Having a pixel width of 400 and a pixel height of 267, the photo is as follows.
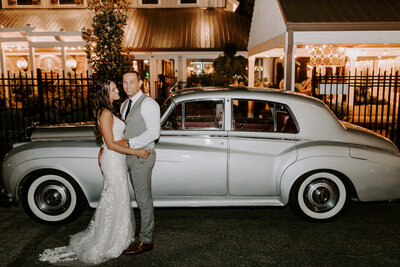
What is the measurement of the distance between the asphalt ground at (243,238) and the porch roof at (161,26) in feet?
39.1

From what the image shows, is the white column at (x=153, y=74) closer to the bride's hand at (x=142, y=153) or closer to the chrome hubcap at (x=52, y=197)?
the chrome hubcap at (x=52, y=197)

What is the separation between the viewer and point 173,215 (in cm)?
512

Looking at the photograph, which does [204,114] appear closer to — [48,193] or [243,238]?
[243,238]

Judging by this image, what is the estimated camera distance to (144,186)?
3.90 meters

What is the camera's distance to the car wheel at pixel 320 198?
4688 millimetres

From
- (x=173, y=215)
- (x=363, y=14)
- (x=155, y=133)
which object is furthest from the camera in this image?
(x=363, y=14)

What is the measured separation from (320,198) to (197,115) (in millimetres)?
2218

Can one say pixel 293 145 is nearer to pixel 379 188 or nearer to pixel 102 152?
pixel 379 188

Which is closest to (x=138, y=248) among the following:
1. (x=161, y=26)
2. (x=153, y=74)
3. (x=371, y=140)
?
(x=371, y=140)

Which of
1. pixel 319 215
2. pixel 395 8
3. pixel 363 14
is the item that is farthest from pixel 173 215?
pixel 395 8

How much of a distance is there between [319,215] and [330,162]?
0.74m

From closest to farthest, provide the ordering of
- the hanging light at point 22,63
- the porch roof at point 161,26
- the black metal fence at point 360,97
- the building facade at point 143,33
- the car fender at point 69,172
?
the car fender at point 69,172
the black metal fence at point 360,97
the building facade at point 143,33
the porch roof at point 161,26
the hanging light at point 22,63

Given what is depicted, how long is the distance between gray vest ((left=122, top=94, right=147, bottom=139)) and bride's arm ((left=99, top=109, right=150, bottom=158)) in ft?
0.65

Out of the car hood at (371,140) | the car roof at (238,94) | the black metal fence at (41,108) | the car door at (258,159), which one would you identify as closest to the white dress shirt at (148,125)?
the car roof at (238,94)
